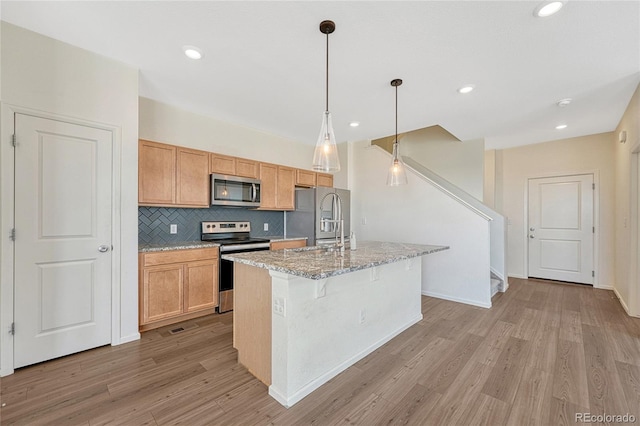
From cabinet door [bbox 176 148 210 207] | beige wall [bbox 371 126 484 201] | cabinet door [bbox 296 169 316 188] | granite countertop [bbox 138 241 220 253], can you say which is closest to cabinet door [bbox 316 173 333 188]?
cabinet door [bbox 296 169 316 188]

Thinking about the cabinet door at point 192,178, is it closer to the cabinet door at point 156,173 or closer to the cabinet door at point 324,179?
the cabinet door at point 156,173

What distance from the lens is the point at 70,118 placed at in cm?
234

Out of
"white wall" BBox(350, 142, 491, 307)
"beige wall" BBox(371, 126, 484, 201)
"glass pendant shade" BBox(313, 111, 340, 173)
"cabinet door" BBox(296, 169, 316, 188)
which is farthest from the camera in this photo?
"beige wall" BBox(371, 126, 484, 201)

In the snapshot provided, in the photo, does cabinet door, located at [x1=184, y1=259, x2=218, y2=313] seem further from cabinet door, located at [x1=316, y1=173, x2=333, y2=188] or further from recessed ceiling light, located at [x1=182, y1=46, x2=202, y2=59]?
cabinet door, located at [x1=316, y1=173, x2=333, y2=188]

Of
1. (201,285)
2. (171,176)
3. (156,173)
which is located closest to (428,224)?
(201,285)

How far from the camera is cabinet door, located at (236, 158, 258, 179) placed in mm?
4055

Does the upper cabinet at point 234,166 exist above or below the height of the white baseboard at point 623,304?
above

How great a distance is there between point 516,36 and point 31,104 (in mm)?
3802

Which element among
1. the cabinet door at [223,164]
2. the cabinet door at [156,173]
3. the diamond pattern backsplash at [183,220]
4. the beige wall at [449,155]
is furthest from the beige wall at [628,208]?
the cabinet door at [156,173]

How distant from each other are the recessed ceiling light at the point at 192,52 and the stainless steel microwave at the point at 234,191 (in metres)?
1.57

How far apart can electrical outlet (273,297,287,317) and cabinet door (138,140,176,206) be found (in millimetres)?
2234

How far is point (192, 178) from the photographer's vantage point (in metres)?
3.56

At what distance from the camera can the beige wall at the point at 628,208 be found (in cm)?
329

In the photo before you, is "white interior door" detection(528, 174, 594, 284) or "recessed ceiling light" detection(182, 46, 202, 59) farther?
"white interior door" detection(528, 174, 594, 284)
